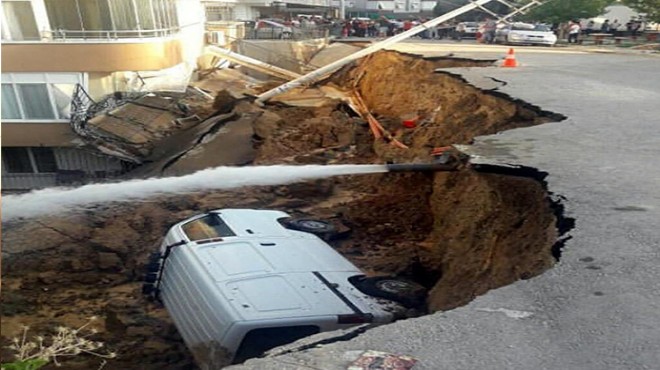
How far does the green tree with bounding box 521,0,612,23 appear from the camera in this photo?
32.3 meters

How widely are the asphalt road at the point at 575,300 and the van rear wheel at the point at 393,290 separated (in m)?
1.53

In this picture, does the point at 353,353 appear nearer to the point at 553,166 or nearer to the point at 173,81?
the point at 553,166

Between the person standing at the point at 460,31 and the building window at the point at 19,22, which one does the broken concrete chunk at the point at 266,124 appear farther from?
the person standing at the point at 460,31

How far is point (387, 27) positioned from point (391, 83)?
23796 mm

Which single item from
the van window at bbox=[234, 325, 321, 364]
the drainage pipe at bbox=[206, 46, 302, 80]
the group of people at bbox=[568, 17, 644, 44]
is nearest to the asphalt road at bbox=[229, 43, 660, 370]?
the van window at bbox=[234, 325, 321, 364]

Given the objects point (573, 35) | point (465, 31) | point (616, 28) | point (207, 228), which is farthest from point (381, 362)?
point (616, 28)

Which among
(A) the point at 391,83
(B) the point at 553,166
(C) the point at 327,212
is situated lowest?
(C) the point at 327,212

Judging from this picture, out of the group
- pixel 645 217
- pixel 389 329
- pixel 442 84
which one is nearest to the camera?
pixel 389 329

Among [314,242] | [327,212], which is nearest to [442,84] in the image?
[327,212]

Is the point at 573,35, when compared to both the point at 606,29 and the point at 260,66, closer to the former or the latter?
the point at 606,29

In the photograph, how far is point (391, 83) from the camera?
17250 millimetres

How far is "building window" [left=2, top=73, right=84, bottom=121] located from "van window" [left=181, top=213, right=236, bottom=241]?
41.2 ft

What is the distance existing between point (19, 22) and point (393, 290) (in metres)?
16.1

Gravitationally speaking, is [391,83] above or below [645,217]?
below
